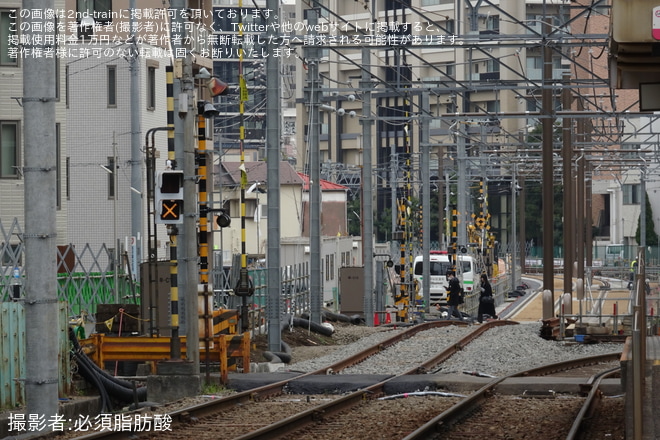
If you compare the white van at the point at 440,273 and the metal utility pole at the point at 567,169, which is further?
the white van at the point at 440,273

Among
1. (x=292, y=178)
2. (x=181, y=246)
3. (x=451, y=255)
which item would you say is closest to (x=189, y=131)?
(x=181, y=246)

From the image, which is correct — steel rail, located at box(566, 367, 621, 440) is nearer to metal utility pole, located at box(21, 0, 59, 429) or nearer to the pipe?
metal utility pole, located at box(21, 0, 59, 429)

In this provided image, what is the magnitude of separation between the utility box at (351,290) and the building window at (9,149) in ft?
33.8

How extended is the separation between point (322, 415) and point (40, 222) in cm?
457

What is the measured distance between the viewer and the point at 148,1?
39.2m

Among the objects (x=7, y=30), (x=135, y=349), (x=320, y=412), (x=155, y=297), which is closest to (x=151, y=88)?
(x=7, y=30)

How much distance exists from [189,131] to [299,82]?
73.9 metres

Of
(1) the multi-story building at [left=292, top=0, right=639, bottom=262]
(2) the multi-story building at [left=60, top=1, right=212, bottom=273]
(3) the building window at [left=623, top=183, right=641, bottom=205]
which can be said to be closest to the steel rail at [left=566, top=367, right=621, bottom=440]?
(1) the multi-story building at [left=292, top=0, right=639, bottom=262]

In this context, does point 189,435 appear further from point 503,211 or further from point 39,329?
point 503,211

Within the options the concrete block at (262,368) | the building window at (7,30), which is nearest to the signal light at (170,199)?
the concrete block at (262,368)

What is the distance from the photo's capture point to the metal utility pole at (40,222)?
9.57 meters

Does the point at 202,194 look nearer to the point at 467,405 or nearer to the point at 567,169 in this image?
the point at 467,405

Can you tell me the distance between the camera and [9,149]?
2881cm

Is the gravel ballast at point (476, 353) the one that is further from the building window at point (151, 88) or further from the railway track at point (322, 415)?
the building window at point (151, 88)
